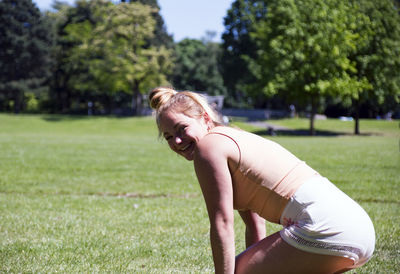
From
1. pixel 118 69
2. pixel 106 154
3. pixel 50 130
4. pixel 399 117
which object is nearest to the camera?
pixel 106 154

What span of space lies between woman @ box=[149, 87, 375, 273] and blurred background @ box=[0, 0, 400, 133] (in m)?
30.4

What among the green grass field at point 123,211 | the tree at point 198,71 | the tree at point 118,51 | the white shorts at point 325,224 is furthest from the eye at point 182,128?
the tree at point 198,71

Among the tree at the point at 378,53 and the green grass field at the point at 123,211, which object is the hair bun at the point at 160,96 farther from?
the tree at the point at 378,53

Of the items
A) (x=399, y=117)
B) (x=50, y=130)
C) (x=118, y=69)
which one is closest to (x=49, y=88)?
(x=118, y=69)

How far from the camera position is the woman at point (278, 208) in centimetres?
247

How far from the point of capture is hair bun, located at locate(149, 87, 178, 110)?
2885mm

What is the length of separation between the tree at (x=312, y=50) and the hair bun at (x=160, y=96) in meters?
30.0

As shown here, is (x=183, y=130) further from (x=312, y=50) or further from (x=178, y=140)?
(x=312, y=50)

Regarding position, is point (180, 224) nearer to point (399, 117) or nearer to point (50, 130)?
point (50, 130)

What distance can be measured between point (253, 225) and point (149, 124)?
43.0 meters

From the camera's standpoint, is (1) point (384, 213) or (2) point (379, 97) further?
(2) point (379, 97)

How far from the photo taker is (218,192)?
98.5 inches

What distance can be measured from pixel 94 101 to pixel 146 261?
210 feet

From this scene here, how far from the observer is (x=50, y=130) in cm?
4178
